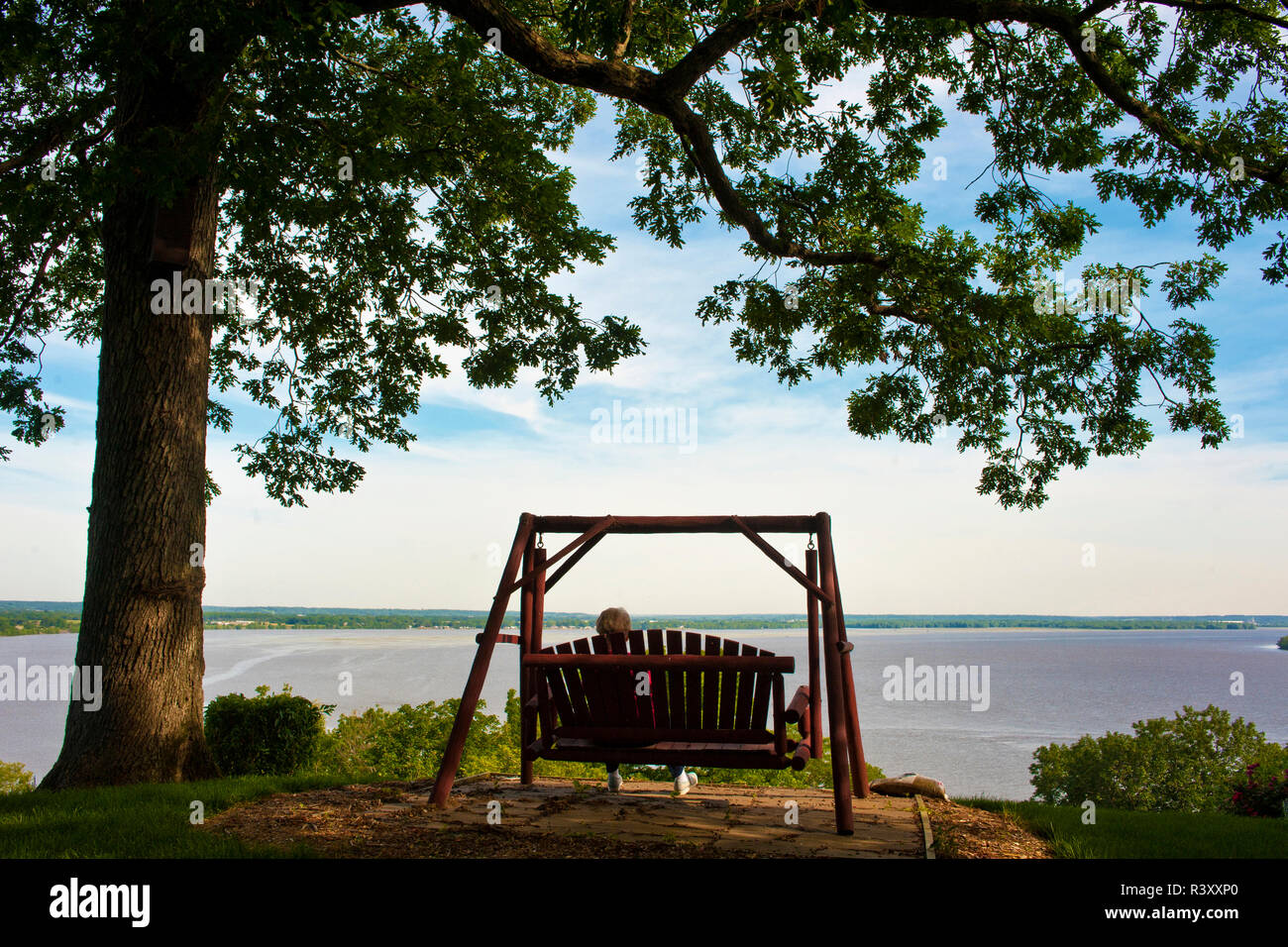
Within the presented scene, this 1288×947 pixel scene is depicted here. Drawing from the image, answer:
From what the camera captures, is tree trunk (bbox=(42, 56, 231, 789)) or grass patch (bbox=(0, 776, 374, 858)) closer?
grass patch (bbox=(0, 776, 374, 858))

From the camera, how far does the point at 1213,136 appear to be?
9367 mm

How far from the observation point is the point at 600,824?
5660 mm

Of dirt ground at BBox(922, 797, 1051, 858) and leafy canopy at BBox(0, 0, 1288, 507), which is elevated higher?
leafy canopy at BBox(0, 0, 1288, 507)

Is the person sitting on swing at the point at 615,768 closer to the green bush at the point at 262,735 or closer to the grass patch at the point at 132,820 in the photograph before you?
the grass patch at the point at 132,820

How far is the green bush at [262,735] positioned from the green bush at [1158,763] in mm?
18510

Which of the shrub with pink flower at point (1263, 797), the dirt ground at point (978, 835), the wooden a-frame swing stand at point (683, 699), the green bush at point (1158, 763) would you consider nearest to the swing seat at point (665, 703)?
the wooden a-frame swing stand at point (683, 699)

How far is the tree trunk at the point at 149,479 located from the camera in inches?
285

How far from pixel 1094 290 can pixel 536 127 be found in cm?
686

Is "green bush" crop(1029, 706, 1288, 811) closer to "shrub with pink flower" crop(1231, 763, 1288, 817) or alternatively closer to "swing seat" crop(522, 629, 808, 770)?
"shrub with pink flower" crop(1231, 763, 1288, 817)

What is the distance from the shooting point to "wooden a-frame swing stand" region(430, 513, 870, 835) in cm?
565

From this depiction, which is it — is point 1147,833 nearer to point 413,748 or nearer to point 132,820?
point 132,820

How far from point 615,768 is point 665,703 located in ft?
3.08

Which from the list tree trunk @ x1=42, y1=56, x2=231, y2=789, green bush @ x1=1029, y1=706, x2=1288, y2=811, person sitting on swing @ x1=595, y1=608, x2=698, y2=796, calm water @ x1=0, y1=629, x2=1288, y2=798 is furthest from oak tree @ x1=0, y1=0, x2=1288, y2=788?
calm water @ x1=0, y1=629, x2=1288, y2=798
